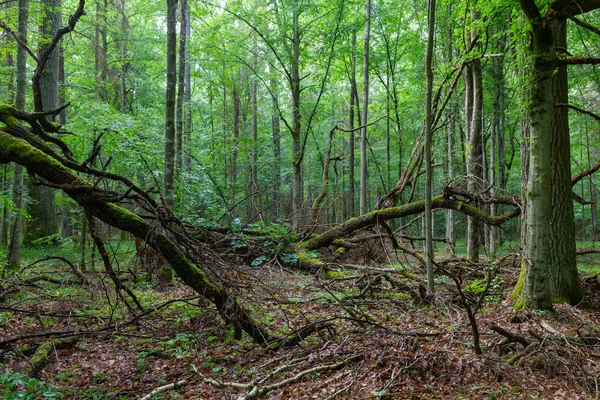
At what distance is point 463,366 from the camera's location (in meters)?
3.65

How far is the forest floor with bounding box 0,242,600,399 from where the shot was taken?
3.47 m

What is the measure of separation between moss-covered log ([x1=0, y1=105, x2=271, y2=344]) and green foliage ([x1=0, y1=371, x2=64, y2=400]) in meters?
1.71

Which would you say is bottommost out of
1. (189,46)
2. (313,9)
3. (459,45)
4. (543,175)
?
(543,175)

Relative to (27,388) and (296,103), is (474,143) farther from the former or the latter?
(27,388)

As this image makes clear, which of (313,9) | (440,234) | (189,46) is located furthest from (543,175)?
(440,234)

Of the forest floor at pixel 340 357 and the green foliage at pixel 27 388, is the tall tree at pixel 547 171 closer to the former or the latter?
the forest floor at pixel 340 357

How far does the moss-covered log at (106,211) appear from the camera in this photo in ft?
14.2

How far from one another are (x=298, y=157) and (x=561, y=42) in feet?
26.5

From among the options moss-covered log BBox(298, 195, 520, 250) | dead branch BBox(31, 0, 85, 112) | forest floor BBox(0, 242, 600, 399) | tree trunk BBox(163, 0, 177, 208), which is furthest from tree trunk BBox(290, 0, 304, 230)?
dead branch BBox(31, 0, 85, 112)

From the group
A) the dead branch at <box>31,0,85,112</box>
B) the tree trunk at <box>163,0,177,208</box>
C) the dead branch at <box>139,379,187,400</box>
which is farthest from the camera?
the tree trunk at <box>163,0,177,208</box>

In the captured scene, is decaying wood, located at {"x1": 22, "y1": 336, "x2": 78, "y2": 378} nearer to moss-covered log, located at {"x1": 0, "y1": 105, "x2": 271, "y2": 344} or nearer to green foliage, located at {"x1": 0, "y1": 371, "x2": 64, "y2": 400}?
green foliage, located at {"x1": 0, "y1": 371, "x2": 64, "y2": 400}

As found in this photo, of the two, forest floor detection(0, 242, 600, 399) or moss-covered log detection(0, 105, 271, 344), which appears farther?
moss-covered log detection(0, 105, 271, 344)

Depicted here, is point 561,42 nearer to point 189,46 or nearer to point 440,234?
point 189,46

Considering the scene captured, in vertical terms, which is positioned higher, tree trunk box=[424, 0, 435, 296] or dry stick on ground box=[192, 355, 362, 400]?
tree trunk box=[424, 0, 435, 296]
